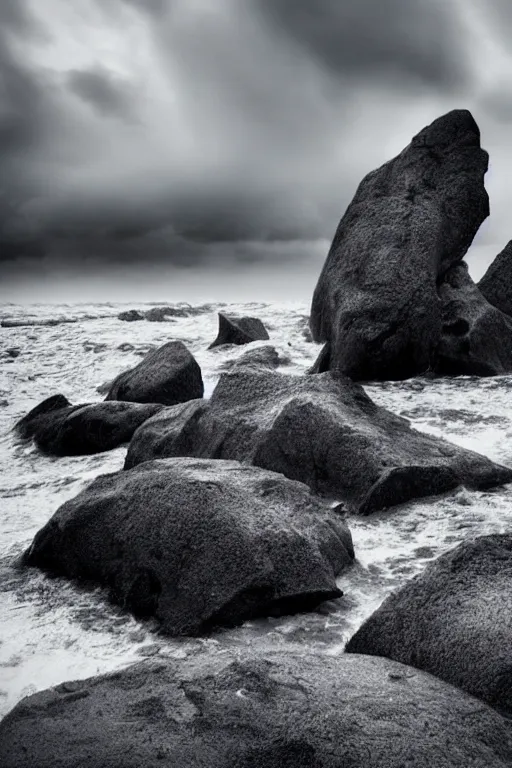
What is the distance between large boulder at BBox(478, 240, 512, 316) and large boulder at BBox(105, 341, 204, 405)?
233 inches

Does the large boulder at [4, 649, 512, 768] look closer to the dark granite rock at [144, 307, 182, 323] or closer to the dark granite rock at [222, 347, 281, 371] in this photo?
the dark granite rock at [222, 347, 281, 371]

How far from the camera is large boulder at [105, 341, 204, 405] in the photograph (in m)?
8.35

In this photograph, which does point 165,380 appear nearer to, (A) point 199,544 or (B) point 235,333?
(B) point 235,333

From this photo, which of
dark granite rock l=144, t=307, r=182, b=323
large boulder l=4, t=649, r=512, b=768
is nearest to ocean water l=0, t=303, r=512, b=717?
large boulder l=4, t=649, r=512, b=768

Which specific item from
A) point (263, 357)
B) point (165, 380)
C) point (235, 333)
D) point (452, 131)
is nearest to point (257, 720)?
point (165, 380)

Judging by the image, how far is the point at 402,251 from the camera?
890 centimetres

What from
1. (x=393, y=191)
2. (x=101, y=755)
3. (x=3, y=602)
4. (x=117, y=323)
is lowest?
(x=3, y=602)

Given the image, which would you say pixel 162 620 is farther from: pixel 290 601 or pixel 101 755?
pixel 101 755

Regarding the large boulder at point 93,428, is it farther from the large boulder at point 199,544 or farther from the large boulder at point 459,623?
the large boulder at point 459,623

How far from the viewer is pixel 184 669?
2658mm

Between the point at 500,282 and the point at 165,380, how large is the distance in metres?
6.64

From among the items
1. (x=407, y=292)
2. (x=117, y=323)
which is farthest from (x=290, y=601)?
(x=117, y=323)

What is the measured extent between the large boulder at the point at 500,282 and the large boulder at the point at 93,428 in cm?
696

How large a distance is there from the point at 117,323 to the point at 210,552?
41.5 feet
